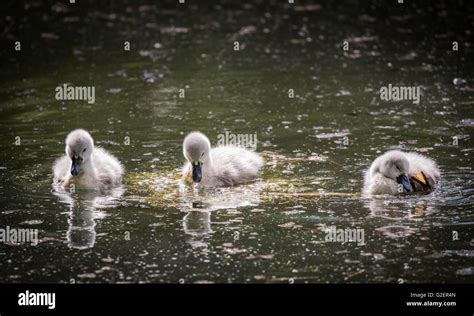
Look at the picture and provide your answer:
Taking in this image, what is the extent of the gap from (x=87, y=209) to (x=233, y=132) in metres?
2.69

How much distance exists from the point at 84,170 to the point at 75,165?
0.36 feet

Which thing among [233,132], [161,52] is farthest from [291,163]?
[161,52]

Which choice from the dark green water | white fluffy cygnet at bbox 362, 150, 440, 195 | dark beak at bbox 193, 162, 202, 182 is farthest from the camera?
dark beak at bbox 193, 162, 202, 182

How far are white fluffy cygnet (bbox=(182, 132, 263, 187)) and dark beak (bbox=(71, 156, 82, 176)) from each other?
959 mm

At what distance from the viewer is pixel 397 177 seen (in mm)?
8664

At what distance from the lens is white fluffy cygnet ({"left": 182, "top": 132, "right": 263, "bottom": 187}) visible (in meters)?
8.98

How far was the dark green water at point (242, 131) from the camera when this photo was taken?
7.21 metres

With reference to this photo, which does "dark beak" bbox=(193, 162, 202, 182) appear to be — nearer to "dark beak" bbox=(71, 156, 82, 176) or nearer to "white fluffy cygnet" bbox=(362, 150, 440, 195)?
"dark beak" bbox=(71, 156, 82, 176)

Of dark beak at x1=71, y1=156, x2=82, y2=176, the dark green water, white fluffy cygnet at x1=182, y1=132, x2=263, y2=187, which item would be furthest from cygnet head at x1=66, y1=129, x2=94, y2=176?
white fluffy cygnet at x1=182, y1=132, x2=263, y2=187

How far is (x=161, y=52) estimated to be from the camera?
14.6m

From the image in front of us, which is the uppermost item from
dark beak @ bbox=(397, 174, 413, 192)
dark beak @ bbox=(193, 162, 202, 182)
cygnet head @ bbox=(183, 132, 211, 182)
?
cygnet head @ bbox=(183, 132, 211, 182)

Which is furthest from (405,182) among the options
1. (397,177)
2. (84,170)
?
(84,170)

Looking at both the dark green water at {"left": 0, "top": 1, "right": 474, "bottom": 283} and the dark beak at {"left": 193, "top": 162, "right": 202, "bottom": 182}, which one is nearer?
the dark green water at {"left": 0, "top": 1, "right": 474, "bottom": 283}

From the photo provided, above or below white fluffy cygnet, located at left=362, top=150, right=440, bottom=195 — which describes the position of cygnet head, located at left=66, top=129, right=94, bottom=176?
above
